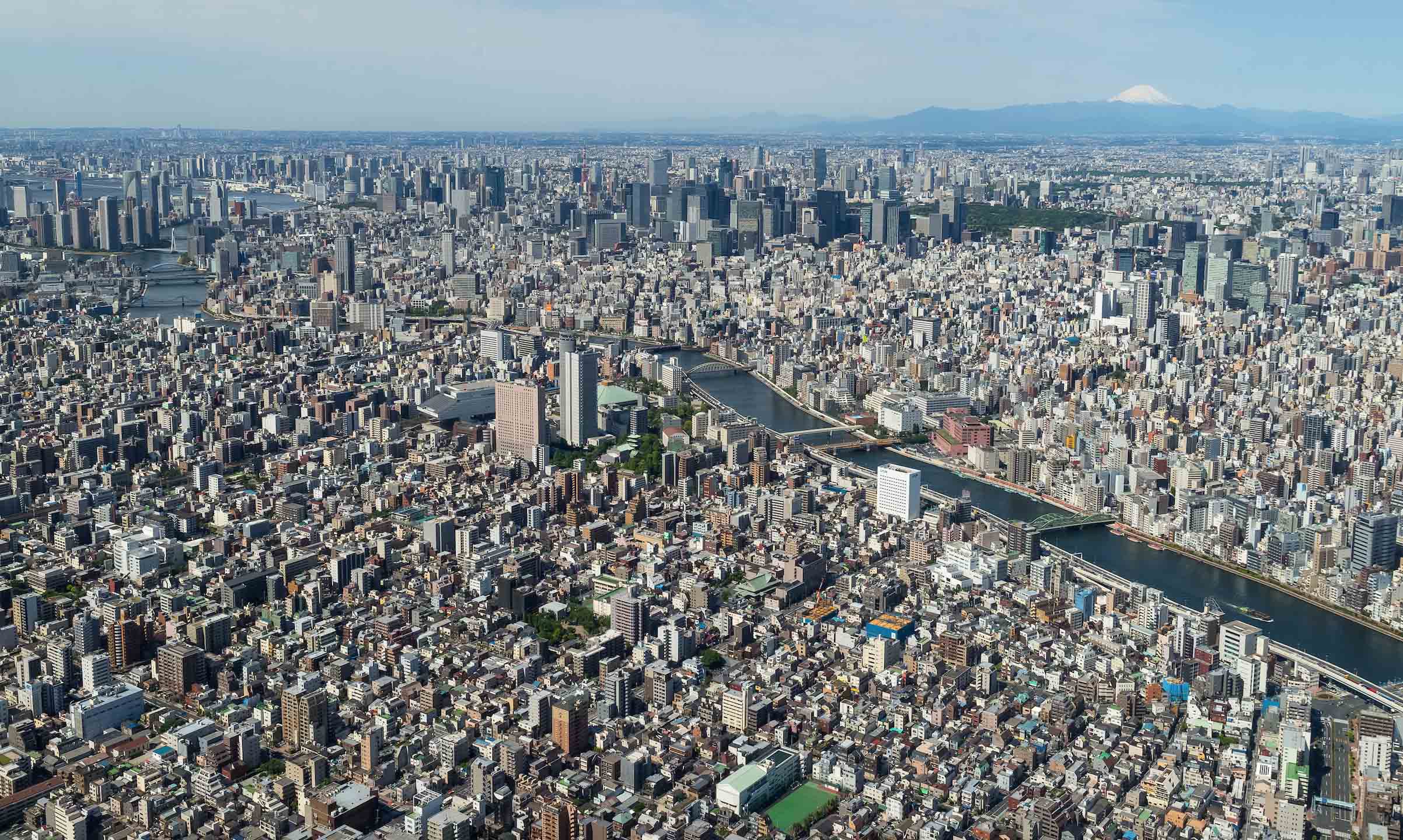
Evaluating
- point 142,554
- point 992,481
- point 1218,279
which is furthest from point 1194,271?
point 142,554

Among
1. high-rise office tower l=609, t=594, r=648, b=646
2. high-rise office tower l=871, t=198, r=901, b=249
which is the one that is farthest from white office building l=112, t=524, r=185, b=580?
high-rise office tower l=871, t=198, r=901, b=249

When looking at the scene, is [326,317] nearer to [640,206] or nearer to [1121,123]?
[640,206]

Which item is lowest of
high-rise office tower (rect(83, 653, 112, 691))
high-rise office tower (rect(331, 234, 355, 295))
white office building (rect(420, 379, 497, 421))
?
high-rise office tower (rect(83, 653, 112, 691))

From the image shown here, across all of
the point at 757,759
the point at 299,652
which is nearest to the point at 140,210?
the point at 299,652

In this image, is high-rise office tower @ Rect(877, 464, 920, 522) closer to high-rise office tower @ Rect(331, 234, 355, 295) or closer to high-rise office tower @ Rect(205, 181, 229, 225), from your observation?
high-rise office tower @ Rect(331, 234, 355, 295)

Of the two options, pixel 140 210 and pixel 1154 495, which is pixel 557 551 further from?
pixel 140 210

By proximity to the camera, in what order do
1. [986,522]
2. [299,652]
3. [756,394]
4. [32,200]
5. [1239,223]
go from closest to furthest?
[299,652] < [986,522] < [756,394] < [1239,223] < [32,200]

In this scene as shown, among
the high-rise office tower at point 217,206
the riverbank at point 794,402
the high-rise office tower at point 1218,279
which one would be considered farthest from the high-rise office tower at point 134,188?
the high-rise office tower at point 1218,279
